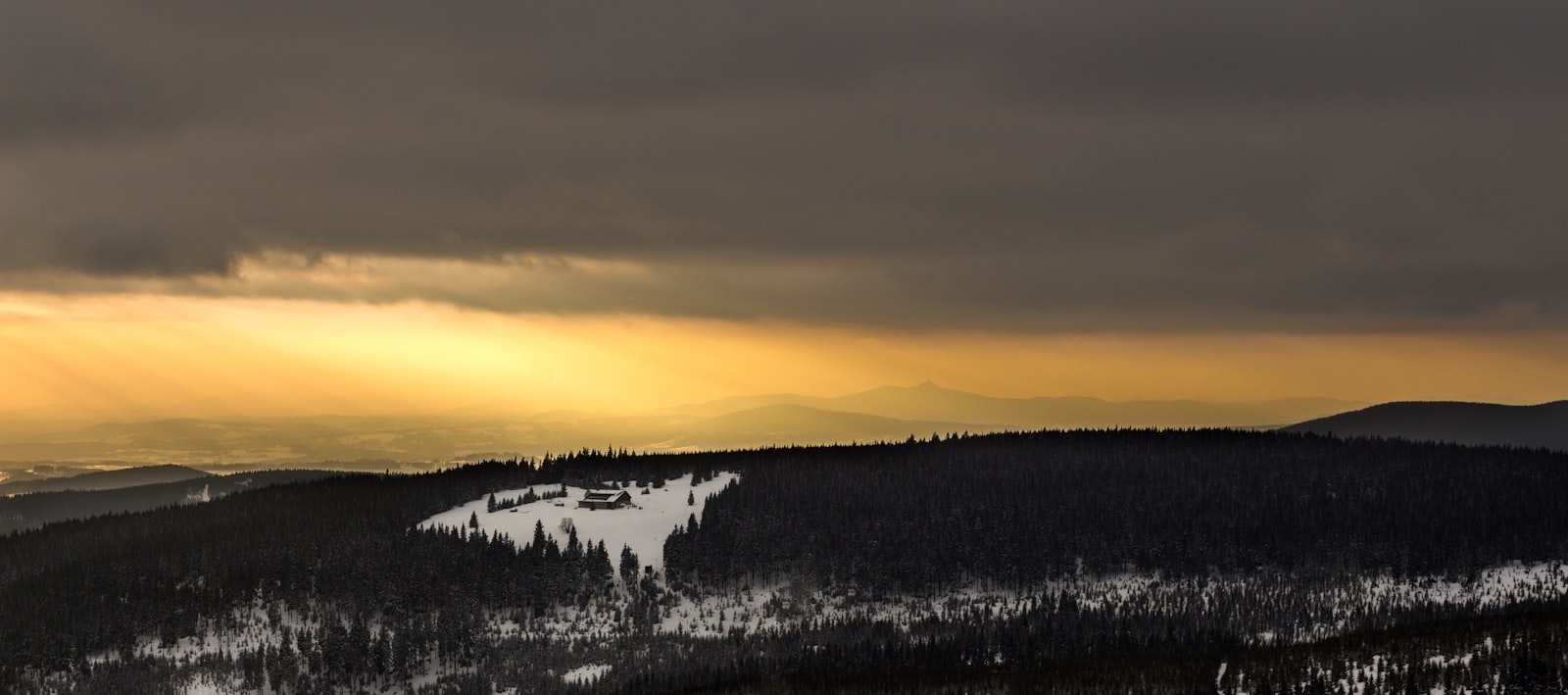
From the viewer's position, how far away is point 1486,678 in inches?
6531

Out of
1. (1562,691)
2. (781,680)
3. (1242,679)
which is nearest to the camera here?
(1562,691)

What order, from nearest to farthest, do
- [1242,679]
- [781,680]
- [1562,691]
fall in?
[1562,691] → [1242,679] → [781,680]

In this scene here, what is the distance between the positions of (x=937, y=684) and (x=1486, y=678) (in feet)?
216

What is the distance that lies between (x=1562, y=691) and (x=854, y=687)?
84.6 meters

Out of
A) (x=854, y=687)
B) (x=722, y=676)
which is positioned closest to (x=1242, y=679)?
(x=854, y=687)

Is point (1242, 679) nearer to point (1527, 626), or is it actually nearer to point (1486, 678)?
point (1486, 678)

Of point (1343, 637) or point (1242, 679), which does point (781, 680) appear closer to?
point (1242, 679)

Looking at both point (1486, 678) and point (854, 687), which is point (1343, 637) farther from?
point (854, 687)

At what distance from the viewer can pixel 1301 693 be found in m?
168

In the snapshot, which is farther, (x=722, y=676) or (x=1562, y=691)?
(x=722, y=676)

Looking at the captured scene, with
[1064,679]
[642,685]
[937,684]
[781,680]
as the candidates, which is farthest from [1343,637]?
[642,685]

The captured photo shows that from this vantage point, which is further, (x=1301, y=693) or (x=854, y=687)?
(x=854, y=687)

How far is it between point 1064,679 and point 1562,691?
5787 cm

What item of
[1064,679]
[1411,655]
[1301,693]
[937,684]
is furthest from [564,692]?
[1411,655]
